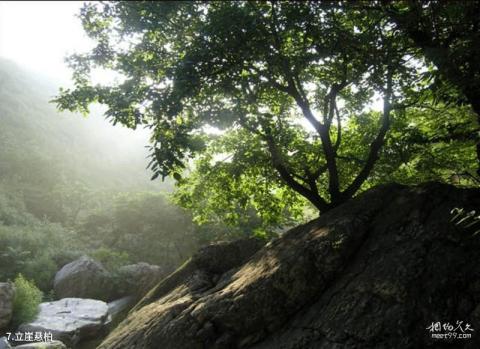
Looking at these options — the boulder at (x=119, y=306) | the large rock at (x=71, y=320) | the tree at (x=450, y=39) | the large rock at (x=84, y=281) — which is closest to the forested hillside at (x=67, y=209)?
the large rock at (x=84, y=281)

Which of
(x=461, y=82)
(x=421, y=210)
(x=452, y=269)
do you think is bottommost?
(x=452, y=269)

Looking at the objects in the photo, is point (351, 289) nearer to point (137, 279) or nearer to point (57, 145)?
point (137, 279)

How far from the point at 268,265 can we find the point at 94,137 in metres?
56.5

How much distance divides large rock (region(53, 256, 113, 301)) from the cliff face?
11087 millimetres

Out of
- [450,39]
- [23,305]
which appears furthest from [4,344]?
[450,39]

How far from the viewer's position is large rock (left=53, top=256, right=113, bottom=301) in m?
18.9

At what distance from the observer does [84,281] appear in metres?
19.4

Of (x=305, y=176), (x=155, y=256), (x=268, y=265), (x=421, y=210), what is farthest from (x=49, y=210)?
(x=421, y=210)

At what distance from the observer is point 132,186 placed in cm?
4622

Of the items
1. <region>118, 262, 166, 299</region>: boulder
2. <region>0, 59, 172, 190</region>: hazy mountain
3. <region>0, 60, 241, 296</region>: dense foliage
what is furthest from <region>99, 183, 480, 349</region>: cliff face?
<region>0, 59, 172, 190</region>: hazy mountain

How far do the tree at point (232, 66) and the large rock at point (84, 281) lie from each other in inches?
505

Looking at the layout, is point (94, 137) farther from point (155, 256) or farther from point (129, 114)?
point (129, 114)

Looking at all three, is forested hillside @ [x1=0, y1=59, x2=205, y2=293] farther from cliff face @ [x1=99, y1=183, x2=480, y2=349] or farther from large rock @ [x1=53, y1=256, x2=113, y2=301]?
cliff face @ [x1=99, y1=183, x2=480, y2=349]

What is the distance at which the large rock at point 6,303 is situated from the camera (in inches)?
518
